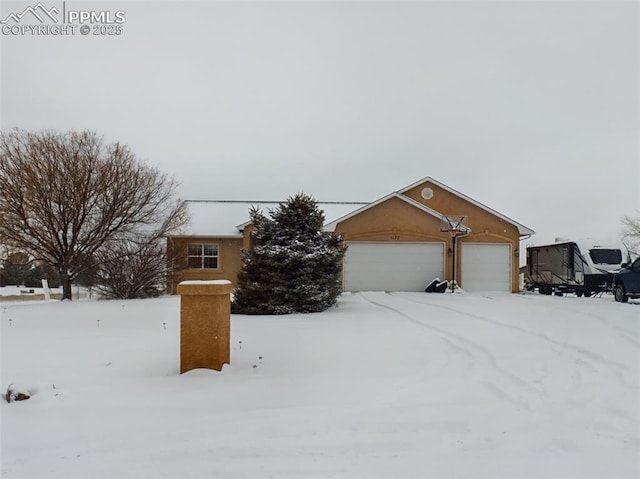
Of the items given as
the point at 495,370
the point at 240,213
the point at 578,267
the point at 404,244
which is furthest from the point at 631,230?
the point at 495,370

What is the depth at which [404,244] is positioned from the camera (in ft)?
68.7

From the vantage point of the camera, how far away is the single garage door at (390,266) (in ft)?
67.2

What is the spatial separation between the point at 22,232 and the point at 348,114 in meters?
13.7

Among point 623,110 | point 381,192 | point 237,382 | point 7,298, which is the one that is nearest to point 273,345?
point 237,382

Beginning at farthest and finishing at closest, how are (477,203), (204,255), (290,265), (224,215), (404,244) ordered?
(224,215) < (477,203) < (204,255) < (404,244) < (290,265)

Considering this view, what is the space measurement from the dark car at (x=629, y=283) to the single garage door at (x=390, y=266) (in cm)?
727

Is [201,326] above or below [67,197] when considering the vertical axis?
below

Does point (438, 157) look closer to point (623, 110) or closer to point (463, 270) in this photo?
point (463, 270)

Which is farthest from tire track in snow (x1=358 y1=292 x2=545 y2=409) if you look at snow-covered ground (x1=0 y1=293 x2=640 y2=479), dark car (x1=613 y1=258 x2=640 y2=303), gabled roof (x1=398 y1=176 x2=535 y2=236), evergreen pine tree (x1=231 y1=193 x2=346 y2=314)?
gabled roof (x1=398 y1=176 x2=535 y2=236)

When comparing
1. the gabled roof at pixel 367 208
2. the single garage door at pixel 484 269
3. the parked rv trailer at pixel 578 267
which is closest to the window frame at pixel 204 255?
the gabled roof at pixel 367 208

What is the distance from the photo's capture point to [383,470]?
3.15m

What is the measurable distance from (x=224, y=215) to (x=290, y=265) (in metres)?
12.6

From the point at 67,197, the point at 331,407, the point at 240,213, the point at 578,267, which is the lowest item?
the point at 331,407

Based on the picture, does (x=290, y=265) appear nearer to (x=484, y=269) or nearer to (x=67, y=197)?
(x=67, y=197)
